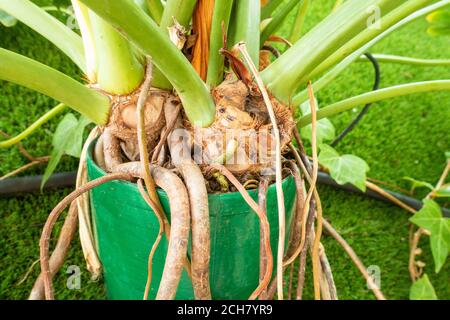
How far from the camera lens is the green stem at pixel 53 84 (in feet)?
1.28

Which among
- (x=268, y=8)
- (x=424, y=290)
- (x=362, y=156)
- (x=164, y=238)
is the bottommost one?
(x=424, y=290)

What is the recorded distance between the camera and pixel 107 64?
1.56 feet

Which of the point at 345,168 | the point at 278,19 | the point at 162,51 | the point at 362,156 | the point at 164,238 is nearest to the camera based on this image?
the point at 162,51

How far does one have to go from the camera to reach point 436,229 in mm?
774

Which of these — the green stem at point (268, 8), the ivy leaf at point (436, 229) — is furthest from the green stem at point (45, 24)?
the ivy leaf at point (436, 229)

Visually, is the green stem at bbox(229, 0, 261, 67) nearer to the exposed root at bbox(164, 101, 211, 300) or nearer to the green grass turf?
the exposed root at bbox(164, 101, 211, 300)

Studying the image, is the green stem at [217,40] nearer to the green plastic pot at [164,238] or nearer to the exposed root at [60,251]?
the green plastic pot at [164,238]

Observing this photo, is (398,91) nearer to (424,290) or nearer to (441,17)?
(441,17)

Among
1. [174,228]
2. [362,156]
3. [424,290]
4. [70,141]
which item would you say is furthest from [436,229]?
[70,141]

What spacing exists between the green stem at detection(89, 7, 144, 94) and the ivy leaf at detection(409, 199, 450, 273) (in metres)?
0.57

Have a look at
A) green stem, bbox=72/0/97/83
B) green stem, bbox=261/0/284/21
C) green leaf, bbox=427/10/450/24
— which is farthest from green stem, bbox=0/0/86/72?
green leaf, bbox=427/10/450/24

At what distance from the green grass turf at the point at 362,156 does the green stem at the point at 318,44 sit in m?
0.57

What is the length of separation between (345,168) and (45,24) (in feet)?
1.88

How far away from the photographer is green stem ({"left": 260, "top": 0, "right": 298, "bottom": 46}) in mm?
570
